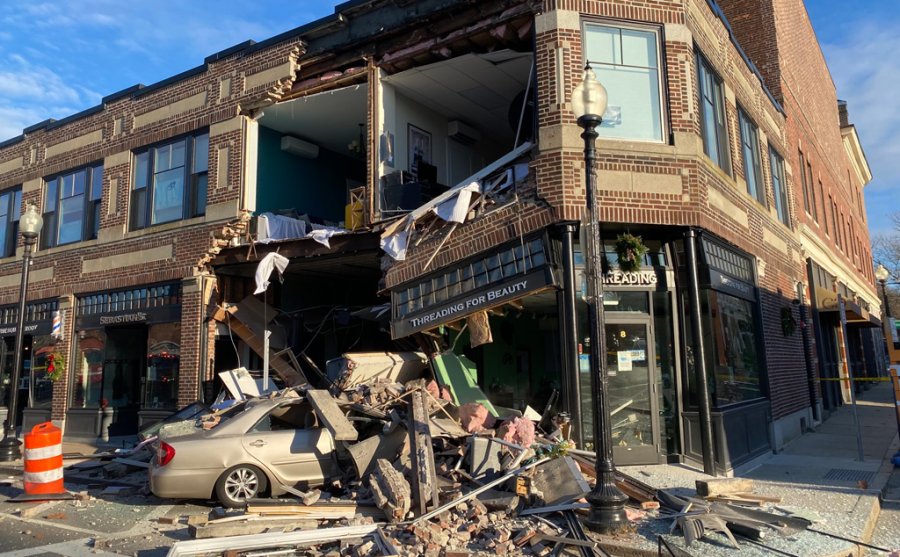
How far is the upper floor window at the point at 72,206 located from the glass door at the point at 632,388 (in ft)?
47.2

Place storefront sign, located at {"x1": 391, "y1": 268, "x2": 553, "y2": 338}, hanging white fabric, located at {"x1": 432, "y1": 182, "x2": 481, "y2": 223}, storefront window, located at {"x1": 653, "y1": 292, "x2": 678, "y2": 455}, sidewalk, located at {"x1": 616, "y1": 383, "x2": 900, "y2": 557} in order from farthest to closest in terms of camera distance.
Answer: hanging white fabric, located at {"x1": 432, "y1": 182, "x2": 481, "y2": 223} < storefront window, located at {"x1": 653, "y1": 292, "x2": 678, "y2": 455} < storefront sign, located at {"x1": 391, "y1": 268, "x2": 553, "y2": 338} < sidewalk, located at {"x1": 616, "y1": 383, "x2": 900, "y2": 557}

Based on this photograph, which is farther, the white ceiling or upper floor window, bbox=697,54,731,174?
the white ceiling

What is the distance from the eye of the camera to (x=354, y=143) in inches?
683

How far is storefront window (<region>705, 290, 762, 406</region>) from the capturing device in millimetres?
10732

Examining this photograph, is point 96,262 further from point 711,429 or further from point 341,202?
point 711,429

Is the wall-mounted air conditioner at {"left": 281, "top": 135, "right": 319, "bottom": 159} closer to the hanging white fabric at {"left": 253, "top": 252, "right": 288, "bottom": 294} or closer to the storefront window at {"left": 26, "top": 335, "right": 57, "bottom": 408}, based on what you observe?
the hanging white fabric at {"left": 253, "top": 252, "right": 288, "bottom": 294}

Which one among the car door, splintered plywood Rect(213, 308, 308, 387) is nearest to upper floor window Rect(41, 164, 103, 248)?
splintered plywood Rect(213, 308, 308, 387)

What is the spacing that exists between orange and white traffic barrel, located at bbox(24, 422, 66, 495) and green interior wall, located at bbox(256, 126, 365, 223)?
7.48 metres

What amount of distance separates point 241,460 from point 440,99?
930cm

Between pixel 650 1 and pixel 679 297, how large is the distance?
5089mm

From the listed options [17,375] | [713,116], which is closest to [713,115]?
[713,116]

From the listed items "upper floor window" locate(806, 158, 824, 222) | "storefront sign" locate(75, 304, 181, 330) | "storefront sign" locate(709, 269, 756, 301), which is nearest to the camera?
"storefront sign" locate(709, 269, 756, 301)

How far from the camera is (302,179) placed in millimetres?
17312

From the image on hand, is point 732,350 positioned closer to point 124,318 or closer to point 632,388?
point 632,388
